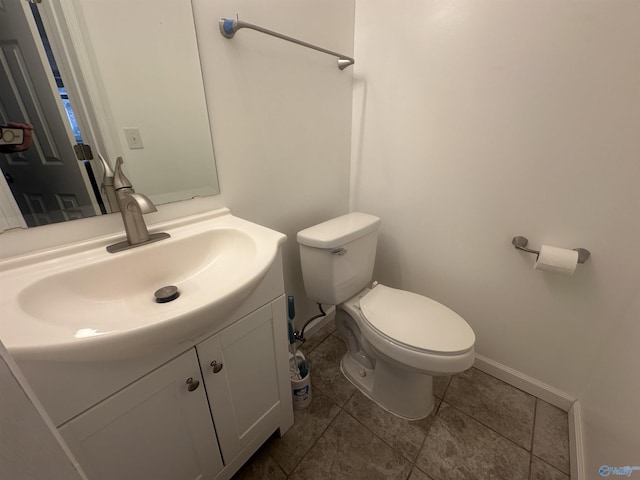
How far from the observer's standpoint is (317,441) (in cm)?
105

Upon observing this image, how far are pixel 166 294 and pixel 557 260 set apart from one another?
130cm

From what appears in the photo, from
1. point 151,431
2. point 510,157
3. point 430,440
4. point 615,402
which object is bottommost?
point 430,440

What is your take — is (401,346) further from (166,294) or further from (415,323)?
(166,294)

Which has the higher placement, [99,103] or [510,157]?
[99,103]

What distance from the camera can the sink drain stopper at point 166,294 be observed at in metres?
0.69

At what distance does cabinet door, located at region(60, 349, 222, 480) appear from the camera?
0.52 meters

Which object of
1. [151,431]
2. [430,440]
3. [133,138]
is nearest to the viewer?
[151,431]

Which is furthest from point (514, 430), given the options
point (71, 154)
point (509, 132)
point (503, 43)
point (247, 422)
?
point (71, 154)

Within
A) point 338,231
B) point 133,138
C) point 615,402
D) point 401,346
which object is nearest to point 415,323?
point 401,346

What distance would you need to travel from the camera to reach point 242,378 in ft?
2.61

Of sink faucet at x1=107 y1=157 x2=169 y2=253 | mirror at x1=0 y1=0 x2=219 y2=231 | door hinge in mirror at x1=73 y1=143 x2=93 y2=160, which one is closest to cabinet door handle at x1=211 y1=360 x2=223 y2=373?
sink faucet at x1=107 y1=157 x2=169 y2=253

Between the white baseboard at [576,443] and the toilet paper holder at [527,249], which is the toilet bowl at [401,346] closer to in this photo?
the toilet paper holder at [527,249]

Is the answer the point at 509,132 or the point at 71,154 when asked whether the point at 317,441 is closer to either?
the point at 71,154

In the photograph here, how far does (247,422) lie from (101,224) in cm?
76
